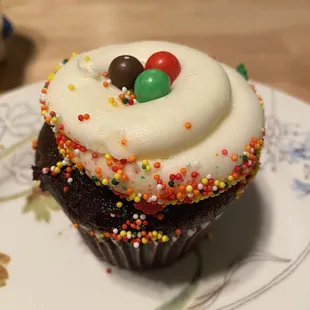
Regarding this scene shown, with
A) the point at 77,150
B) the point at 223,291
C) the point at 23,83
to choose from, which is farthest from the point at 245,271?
the point at 23,83

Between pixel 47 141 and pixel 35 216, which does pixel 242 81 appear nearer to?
pixel 47 141

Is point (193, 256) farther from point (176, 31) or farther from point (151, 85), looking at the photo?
point (176, 31)

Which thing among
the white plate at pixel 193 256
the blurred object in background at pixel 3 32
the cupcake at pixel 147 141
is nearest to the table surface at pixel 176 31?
the blurred object in background at pixel 3 32

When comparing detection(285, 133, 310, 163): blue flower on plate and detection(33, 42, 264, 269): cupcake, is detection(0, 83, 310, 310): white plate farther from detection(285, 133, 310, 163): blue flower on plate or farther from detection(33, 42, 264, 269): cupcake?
detection(33, 42, 264, 269): cupcake

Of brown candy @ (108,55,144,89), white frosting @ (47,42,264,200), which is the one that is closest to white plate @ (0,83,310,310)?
white frosting @ (47,42,264,200)

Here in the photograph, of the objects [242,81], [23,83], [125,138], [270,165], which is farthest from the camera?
[23,83]

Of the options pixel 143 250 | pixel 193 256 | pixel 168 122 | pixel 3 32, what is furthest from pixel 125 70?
pixel 3 32

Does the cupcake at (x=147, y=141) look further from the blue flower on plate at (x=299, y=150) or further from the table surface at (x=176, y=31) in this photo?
the table surface at (x=176, y=31)
